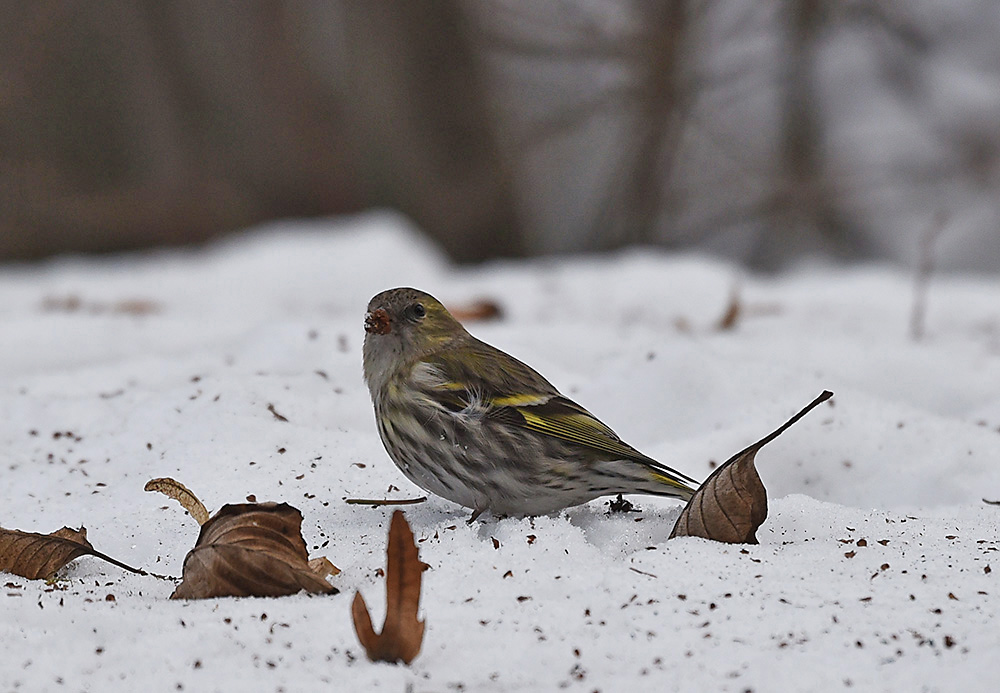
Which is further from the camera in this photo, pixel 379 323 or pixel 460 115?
pixel 460 115

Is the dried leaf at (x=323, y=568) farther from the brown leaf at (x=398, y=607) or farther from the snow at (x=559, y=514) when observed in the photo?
the brown leaf at (x=398, y=607)

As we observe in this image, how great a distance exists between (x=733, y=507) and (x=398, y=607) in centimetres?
99

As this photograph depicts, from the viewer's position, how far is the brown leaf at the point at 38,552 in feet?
8.96

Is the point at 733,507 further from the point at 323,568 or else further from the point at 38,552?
the point at 38,552

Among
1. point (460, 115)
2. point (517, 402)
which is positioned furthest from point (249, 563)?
point (460, 115)

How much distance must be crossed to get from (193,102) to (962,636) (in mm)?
10656

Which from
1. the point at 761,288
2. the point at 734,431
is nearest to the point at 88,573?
the point at 734,431

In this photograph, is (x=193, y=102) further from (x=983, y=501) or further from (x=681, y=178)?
(x=983, y=501)

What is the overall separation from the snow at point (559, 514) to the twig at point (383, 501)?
28 millimetres

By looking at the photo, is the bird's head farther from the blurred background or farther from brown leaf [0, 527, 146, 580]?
the blurred background

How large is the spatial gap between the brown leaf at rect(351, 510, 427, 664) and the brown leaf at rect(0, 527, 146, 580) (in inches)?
36.2

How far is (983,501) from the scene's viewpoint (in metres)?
3.18

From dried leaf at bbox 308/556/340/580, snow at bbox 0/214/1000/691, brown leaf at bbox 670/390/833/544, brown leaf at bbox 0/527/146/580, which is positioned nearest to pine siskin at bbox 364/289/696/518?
snow at bbox 0/214/1000/691

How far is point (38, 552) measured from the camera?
274 centimetres
